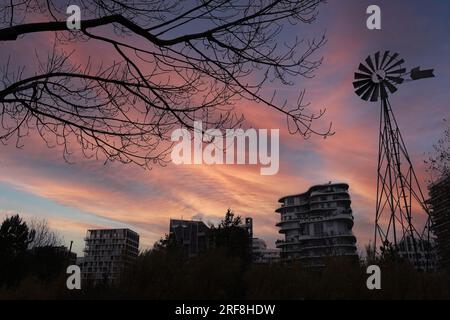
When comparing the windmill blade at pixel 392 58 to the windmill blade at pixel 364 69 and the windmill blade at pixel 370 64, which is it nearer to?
the windmill blade at pixel 370 64

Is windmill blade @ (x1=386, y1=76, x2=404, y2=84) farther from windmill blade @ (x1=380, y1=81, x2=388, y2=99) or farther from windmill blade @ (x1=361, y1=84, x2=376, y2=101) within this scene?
windmill blade @ (x1=361, y1=84, x2=376, y2=101)

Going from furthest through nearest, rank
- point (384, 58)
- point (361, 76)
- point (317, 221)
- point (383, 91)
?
point (317, 221) < point (361, 76) < point (384, 58) < point (383, 91)

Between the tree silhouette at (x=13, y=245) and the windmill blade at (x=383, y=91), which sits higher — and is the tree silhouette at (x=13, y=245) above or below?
below

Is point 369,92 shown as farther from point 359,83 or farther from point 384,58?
point 384,58

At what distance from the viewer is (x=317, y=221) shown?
85500 mm

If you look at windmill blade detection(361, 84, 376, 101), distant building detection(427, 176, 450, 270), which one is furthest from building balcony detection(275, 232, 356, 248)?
windmill blade detection(361, 84, 376, 101)

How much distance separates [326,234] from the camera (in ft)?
269

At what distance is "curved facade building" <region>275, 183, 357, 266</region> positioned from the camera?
82.2 meters

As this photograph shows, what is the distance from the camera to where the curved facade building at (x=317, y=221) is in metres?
82.2

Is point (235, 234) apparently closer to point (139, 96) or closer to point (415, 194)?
point (415, 194)

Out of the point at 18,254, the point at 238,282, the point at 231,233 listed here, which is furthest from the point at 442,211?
the point at 18,254

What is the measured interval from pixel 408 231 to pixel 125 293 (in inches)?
500

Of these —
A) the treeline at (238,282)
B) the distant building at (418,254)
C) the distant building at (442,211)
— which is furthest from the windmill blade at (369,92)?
the distant building at (442,211)
